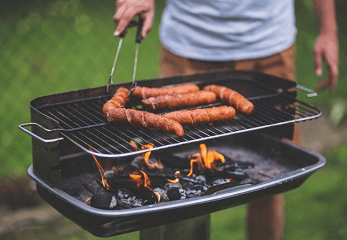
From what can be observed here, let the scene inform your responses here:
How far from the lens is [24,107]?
19.3 feet

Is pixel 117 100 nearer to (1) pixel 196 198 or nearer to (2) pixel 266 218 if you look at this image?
(1) pixel 196 198

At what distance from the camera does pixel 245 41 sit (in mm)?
3256

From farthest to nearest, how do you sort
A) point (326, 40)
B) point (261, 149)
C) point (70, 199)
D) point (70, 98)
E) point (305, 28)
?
point (305, 28), point (326, 40), point (261, 149), point (70, 98), point (70, 199)

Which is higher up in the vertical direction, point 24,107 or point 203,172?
point 203,172

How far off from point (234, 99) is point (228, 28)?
81 cm

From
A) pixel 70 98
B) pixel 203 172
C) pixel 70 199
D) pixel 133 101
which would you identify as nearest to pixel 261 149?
pixel 203 172

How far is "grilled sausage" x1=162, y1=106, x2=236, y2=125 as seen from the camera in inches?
92.8

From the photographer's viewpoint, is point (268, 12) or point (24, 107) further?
point (24, 107)

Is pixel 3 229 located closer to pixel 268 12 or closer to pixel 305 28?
pixel 268 12

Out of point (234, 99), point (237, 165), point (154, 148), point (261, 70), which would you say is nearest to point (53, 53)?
point (261, 70)

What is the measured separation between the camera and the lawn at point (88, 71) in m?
4.62

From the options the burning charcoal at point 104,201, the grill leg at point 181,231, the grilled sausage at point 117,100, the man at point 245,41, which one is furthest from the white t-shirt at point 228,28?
the burning charcoal at point 104,201

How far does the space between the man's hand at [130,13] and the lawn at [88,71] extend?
7.23 ft

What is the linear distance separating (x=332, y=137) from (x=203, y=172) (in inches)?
149
